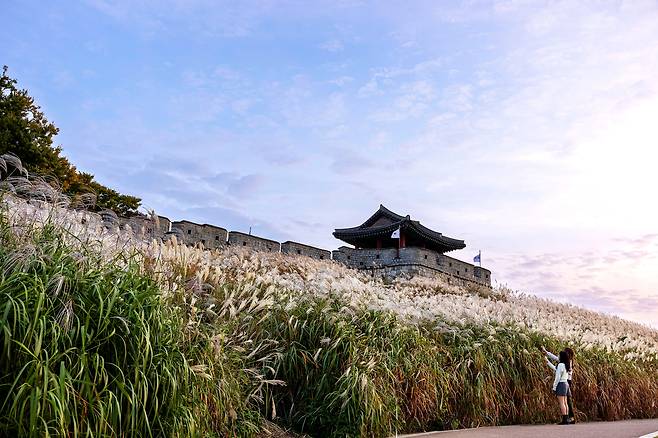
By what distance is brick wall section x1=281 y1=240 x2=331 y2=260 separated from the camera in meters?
27.0

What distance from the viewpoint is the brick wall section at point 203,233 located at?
2448 centimetres

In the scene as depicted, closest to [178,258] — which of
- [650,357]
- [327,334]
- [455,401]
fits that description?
[327,334]

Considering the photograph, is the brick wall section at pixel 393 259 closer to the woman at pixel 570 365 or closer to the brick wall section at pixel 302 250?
the brick wall section at pixel 302 250

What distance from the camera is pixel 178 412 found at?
183 inches

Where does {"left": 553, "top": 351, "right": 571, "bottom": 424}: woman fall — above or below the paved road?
above

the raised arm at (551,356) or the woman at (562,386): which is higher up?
the raised arm at (551,356)

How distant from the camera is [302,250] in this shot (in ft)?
90.0

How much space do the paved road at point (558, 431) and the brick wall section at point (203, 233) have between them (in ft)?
57.6

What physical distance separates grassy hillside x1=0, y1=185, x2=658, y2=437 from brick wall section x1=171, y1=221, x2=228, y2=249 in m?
14.9

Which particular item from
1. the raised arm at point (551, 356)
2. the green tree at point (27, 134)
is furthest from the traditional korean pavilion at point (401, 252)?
the raised arm at point (551, 356)

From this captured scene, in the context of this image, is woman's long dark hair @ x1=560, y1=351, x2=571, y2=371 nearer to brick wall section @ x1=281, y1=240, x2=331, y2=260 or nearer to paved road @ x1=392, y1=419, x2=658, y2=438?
paved road @ x1=392, y1=419, x2=658, y2=438

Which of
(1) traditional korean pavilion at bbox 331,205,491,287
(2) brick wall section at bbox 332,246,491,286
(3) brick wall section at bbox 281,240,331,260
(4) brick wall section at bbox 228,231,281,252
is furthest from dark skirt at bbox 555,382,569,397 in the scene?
(2) brick wall section at bbox 332,246,491,286

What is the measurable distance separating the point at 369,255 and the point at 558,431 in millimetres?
23898

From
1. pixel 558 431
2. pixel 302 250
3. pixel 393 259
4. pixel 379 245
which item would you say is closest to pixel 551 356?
pixel 558 431
